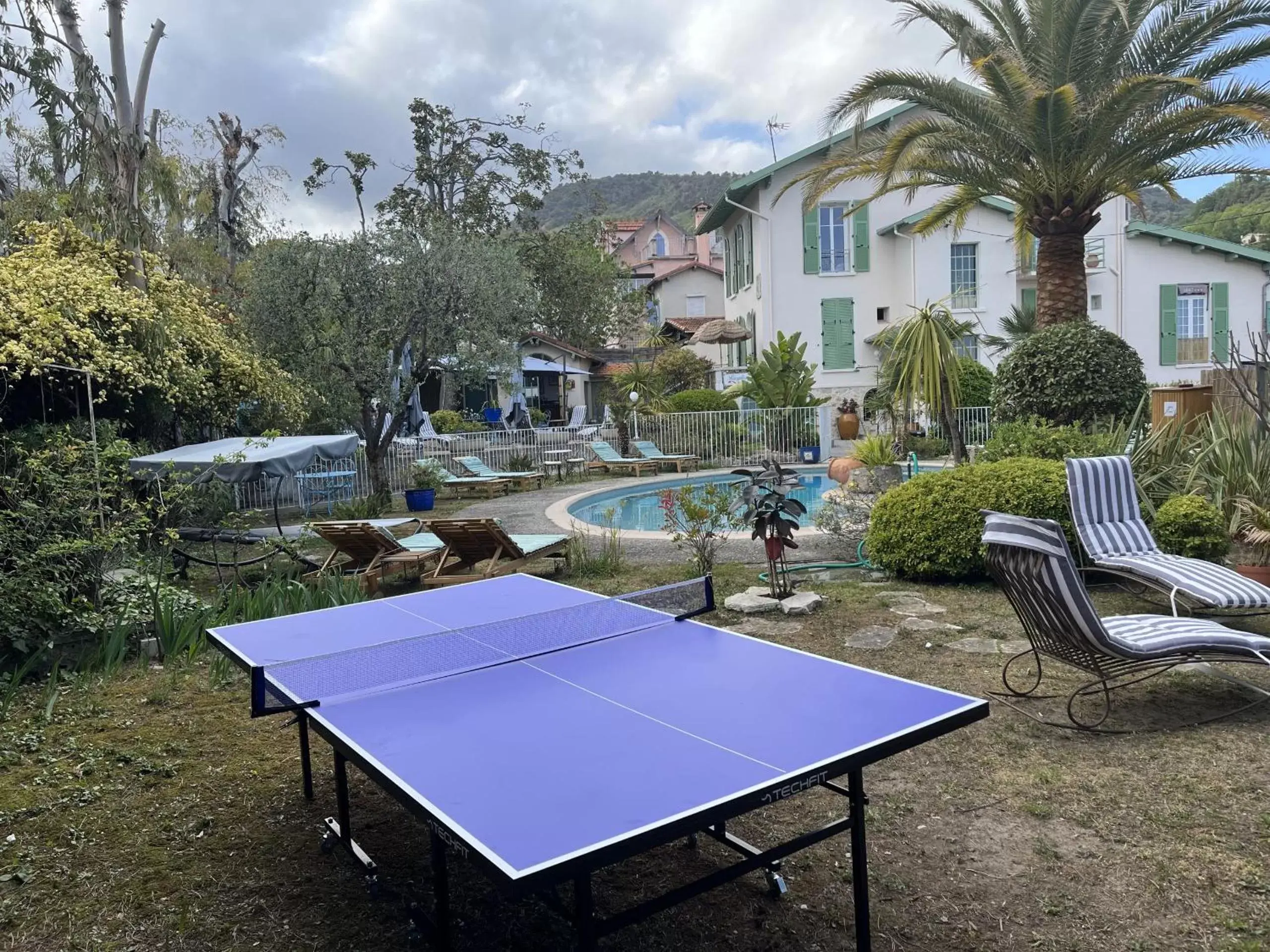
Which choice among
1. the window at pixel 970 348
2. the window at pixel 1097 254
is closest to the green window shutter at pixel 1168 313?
the window at pixel 1097 254

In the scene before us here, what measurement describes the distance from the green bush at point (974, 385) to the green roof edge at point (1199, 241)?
7.23m

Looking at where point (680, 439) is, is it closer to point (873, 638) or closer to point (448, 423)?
point (448, 423)

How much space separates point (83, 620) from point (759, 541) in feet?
23.1

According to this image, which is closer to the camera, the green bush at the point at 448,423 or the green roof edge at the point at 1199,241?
the green roof edge at the point at 1199,241

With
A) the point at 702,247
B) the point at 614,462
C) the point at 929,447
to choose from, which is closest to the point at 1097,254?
the point at 929,447

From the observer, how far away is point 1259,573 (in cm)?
689

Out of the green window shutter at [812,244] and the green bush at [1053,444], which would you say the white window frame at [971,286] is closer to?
the green window shutter at [812,244]

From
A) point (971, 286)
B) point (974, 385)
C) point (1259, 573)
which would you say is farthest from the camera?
point (971, 286)

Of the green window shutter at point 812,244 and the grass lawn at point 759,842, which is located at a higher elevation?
the green window shutter at point 812,244

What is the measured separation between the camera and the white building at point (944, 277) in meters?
26.3

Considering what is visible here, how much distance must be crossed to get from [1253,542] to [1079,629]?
3480mm

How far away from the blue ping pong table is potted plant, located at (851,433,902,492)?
28.0 feet

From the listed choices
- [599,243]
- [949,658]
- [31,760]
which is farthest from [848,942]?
[599,243]

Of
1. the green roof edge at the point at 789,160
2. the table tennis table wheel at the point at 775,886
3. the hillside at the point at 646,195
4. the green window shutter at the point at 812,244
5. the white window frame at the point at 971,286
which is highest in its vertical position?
A: the hillside at the point at 646,195
